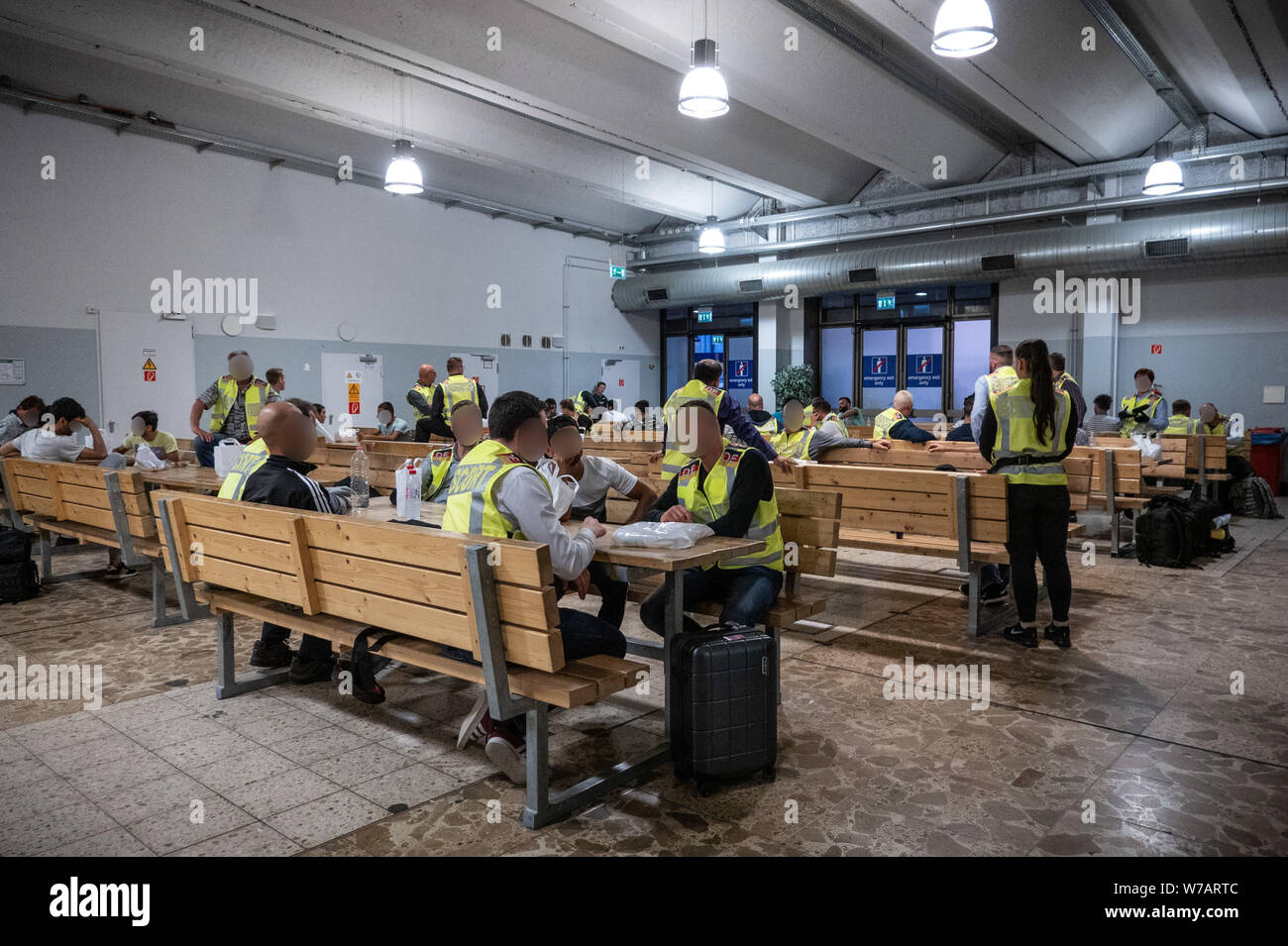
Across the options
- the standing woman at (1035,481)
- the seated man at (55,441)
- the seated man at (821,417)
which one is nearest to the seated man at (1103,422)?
the seated man at (821,417)

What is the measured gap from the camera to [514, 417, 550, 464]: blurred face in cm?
299

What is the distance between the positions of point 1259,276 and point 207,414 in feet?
45.4

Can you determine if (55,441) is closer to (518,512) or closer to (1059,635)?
(518,512)

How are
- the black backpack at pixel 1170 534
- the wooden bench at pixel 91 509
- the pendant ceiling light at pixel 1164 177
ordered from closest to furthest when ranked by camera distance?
the wooden bench at pixel 91 509 → the black backpack at pixel 1170 534 → the pendant ceiling light at pixel 1164 177

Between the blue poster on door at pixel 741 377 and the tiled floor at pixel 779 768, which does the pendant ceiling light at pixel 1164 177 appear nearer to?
the tiled floor at pixel 779 768

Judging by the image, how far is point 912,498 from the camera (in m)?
5.00

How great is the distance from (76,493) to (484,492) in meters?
4.20

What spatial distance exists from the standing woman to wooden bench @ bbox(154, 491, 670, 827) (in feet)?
8.02

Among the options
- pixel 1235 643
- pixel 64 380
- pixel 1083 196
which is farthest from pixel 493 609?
pixel 1083 196

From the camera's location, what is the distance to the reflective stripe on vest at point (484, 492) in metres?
2.88

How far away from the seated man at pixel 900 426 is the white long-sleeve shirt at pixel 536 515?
17.6ft

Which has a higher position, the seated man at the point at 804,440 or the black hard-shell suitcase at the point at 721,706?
the seated man at the point at 804,440

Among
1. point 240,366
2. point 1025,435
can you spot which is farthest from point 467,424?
point 240,366
